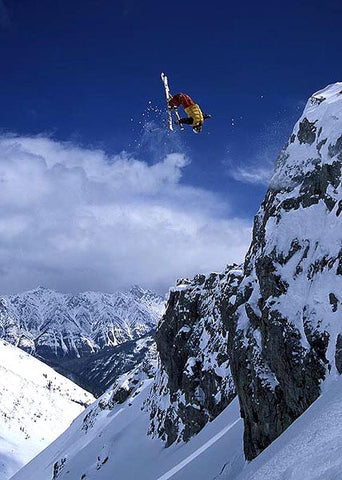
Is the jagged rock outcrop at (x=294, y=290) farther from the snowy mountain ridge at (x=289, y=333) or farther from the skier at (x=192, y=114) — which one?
the skier at (x=192, y=114)

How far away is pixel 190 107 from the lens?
22359mm

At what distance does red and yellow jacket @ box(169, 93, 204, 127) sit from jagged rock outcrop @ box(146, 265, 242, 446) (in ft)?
55.5

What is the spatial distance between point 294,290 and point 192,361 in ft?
85.0

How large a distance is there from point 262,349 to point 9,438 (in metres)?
153

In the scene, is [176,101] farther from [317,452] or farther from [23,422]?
[23,422]

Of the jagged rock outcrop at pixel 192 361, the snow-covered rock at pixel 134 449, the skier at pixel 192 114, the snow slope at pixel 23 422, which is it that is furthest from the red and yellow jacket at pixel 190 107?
the snow slope at pixel 23 422

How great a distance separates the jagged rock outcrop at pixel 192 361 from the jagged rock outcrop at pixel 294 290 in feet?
35.7

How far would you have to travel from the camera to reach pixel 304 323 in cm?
2025

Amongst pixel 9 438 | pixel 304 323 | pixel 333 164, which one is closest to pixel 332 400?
pixel 304 323

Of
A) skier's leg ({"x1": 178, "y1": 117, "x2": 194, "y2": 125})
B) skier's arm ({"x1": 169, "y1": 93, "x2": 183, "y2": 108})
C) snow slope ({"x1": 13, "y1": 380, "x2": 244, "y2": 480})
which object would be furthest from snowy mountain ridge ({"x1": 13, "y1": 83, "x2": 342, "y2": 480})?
skier's arm ({"x1": 169, "y1": 93, "x2": 183, "y2": 108})

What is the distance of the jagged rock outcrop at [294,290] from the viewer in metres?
19.6

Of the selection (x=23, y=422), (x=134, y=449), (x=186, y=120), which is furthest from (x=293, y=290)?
(x=23, y=422)

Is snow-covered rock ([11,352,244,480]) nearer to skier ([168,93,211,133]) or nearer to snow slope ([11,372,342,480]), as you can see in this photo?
snow slope ([11,372,342,480])

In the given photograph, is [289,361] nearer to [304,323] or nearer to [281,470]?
[304,323]
